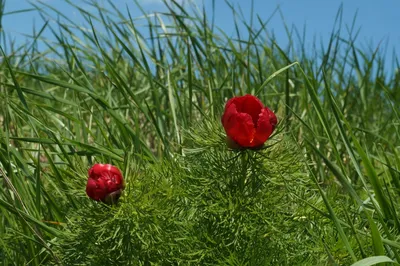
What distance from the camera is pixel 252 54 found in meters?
4.02

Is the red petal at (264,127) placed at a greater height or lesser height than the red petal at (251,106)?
lesser

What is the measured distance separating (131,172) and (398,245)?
600mm

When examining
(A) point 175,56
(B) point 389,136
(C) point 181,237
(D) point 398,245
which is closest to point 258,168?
(C) point 181,237

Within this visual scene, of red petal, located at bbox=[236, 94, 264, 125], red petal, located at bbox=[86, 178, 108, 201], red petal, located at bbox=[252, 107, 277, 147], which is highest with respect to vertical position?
red petal, located at bbox=[236, 94, 264, 125]

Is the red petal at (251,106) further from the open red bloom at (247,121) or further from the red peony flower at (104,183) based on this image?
the red peony flower at (104,183)

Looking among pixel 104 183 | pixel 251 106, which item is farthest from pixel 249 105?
pixel 104 183

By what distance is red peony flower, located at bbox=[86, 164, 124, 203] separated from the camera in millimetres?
1535

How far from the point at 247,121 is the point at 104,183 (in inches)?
13.0

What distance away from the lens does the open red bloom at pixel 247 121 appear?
1459 millimetres

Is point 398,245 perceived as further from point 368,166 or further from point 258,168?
point 258,168

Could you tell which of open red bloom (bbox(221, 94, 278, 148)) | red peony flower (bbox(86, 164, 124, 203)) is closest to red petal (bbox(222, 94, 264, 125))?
open red bloom (bbox(221, 94, 278, 148))

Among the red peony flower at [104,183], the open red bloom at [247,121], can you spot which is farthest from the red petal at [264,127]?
the red peony flower at [104,183]

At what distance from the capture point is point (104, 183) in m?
1.53

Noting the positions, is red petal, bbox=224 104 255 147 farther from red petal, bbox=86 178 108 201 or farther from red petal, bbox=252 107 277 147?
red petal, bbox=86 178 108 201
